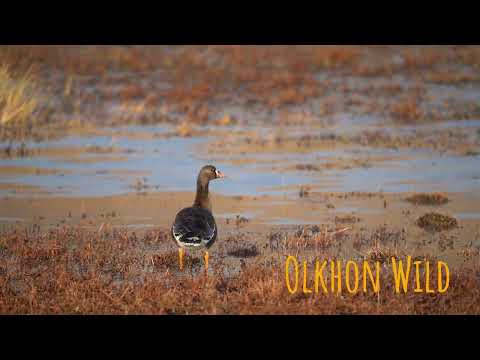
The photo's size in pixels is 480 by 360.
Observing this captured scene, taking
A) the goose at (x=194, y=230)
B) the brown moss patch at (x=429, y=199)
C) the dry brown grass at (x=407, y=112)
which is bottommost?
the goose at (x=194, y=230)

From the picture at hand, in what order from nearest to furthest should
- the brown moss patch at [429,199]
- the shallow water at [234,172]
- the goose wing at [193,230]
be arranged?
1. the goose wing at [193,230]
2. the brown moss patch at [429,199]
3. the shallow water at [234,172]

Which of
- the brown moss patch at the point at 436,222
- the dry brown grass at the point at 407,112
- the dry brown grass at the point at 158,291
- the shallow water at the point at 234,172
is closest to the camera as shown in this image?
the dry brown grass at the point at 158,291

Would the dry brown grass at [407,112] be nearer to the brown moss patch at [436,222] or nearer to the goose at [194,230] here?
the brown moss patch at [436,222]

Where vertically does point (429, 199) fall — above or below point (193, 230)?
above

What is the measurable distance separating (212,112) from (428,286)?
16.3 metres

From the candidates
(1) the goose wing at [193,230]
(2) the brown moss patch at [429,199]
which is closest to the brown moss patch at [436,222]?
(2) the brown moss patch at [429,199]

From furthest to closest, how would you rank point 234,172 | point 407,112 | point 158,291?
point 407,112 < point 234,172 < point 158,291

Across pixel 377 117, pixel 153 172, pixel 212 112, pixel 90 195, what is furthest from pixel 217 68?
pixel 90 195

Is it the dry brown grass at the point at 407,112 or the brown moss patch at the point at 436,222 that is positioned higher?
the dry brown grass at the point at 407,112

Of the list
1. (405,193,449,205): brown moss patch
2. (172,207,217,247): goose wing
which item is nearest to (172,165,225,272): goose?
(172,207,217,247): goose wing

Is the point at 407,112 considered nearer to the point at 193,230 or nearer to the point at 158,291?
the point at 193,230

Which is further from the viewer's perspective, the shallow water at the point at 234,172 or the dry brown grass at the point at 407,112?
the dry brown grass at the point at 407,112

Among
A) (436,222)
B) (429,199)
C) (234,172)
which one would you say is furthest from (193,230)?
(234,172)

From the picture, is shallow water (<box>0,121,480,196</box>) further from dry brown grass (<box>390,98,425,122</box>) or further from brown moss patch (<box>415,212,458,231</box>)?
dry brown grass (<box>390,98,425,122</box>)
